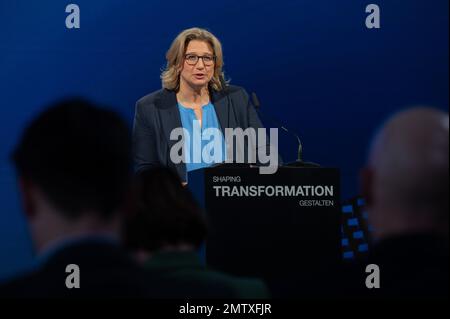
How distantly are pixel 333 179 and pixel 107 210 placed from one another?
119 inches

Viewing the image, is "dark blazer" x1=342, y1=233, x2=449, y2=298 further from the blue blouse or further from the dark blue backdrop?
the dark blue backdrop

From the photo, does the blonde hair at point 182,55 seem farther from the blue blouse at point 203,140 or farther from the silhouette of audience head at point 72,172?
the silhouette of audience head at point 72,172

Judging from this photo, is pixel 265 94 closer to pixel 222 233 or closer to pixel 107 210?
pixel 222 233

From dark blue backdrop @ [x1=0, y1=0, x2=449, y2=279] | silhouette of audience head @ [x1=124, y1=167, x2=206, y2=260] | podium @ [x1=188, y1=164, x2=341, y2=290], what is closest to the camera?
silhouette of audience head @ [x1=124, y1=167, x2=206, y2=260]

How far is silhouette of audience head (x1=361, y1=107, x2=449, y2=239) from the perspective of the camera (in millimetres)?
1181

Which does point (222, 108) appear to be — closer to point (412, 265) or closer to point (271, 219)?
point (271, 219)

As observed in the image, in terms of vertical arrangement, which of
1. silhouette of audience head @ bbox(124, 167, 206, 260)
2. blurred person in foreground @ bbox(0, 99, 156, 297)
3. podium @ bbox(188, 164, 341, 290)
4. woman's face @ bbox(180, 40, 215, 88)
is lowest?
podium @ bbox(188, 164, 341, 290)

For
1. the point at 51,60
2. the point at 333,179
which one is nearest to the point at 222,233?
the point at 333,179

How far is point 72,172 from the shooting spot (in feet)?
3.43

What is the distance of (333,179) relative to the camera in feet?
13.1

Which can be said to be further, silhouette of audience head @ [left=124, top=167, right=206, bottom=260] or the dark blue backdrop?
the dark blue backdrop

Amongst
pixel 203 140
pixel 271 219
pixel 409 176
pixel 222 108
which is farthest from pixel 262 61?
pixel 409 176

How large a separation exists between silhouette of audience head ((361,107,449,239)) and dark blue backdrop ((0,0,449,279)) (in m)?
4.36

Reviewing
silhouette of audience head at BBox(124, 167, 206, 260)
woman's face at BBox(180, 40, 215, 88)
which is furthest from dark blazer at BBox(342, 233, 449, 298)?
woman's face at BBox(180, 40, 215, 88)
